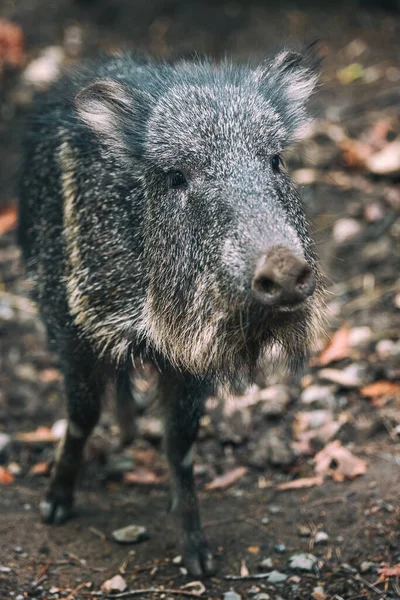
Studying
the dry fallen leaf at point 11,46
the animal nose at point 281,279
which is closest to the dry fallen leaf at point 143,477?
the animal nose at point 281,279

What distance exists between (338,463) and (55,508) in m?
1.67

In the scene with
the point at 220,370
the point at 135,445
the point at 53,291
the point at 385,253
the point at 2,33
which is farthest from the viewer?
the point at 2,33

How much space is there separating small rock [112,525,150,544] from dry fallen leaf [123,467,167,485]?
0.70 meters

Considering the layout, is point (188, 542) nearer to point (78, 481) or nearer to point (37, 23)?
point (78, 481)

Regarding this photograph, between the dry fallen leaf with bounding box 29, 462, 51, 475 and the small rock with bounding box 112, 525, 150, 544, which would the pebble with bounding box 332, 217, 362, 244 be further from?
the small rock with bounding box 112, 525, 150, 544

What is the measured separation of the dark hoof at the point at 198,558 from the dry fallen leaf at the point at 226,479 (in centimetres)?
81

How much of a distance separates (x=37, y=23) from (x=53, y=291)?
5616 mm

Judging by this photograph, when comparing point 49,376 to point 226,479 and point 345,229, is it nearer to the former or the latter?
point 226,479

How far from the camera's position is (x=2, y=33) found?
8.69 m

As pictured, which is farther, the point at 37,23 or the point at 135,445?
the point at 37,23

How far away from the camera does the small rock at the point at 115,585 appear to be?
420 cm

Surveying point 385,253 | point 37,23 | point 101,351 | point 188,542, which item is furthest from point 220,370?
point 37,23

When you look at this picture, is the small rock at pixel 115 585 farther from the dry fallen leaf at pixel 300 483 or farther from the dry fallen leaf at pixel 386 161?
the dry fallen leaf at pixel 386 161

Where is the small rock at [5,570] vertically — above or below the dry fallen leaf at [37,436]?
below
